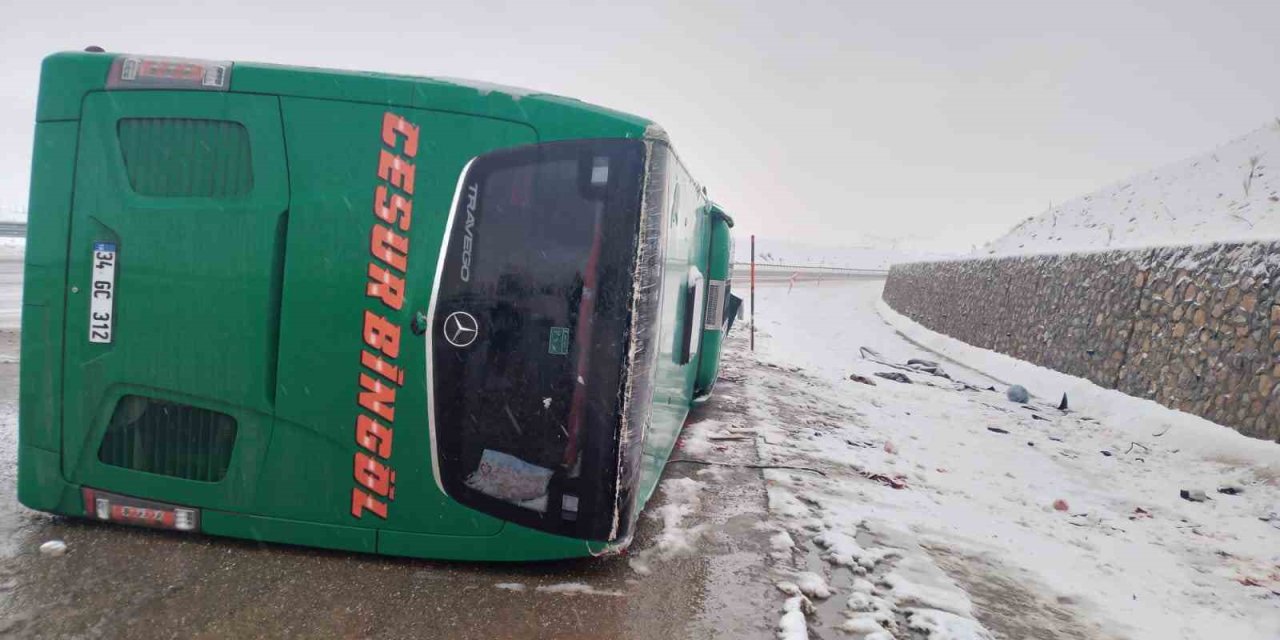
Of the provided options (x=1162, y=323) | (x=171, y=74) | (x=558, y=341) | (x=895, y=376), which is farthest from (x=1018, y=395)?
(x=171, y=74)

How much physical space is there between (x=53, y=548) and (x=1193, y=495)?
701 cm

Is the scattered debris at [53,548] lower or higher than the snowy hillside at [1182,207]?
lower

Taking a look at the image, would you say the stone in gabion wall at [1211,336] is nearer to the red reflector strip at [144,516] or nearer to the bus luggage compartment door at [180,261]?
the bus luggage compartment door at [180,261]

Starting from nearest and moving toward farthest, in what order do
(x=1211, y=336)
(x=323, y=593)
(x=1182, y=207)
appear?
(x=323, y=593)
(x=1211, y=336)
(x=1182, y=207)

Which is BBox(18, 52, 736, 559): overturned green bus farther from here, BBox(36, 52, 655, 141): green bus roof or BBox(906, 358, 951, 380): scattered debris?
BBox(906, 358, 951, 380): scattered debris

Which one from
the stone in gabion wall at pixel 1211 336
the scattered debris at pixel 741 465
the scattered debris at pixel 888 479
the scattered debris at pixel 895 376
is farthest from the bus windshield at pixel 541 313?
the scattered debris at pixel 895 376

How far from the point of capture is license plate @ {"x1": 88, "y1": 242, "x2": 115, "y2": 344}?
256cm

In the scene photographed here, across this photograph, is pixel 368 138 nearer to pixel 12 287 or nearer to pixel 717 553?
pixel 717 553

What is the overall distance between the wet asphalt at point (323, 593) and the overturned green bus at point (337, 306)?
0.37 feet

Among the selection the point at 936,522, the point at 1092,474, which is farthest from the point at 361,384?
the point at 1092,474

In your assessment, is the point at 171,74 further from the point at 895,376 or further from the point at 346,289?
the point at 895,376

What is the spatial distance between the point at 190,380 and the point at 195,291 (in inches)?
13.9

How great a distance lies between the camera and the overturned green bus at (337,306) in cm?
248

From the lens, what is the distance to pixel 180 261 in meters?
2.56
